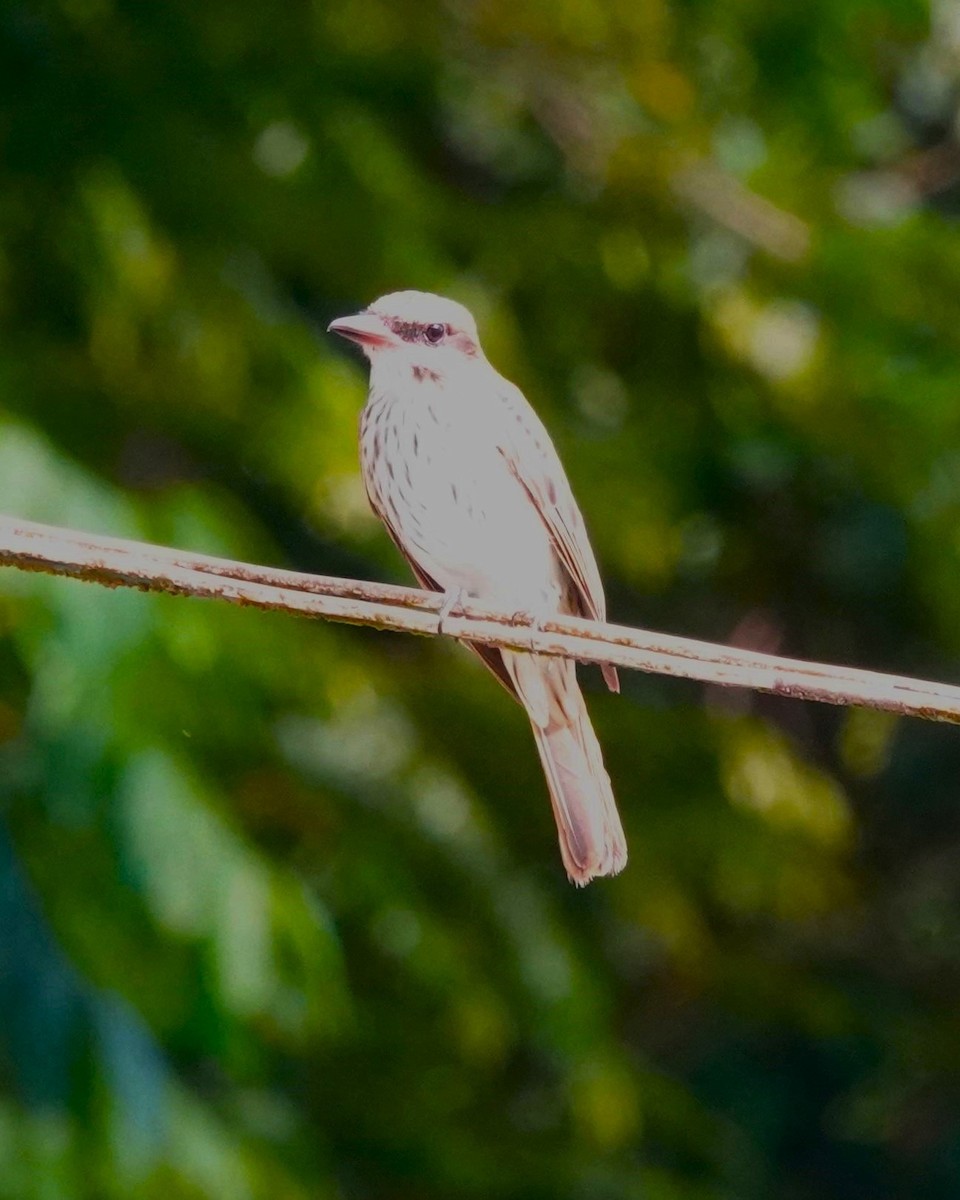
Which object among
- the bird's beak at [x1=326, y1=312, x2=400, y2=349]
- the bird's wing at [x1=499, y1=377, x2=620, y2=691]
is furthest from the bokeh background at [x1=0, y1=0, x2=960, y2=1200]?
the bird's wing at [x1=499, y1=377, x2=620, y2=691]

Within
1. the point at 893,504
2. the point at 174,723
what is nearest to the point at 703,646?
the point at 174,723

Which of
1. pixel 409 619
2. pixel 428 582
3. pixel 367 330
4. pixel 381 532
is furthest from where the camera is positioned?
pixel 381 532

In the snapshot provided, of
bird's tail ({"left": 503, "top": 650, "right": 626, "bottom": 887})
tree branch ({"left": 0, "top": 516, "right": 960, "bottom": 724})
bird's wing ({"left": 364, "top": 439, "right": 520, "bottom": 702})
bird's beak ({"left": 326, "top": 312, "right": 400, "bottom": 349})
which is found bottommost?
tree branch ({"left": 0, "top": 516, "right": 960, "bottom": 724})

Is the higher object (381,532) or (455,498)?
(381,532)

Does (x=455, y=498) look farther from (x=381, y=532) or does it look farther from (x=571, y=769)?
(x=381, y=532)

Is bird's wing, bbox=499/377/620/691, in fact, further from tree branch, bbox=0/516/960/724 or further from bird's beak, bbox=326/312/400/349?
tree branch, bbox=0/516/960/724

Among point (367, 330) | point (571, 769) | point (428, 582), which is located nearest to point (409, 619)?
point (571, 769)

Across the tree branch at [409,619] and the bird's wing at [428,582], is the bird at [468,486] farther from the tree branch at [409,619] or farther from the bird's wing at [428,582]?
the tree branch at [409,619]
